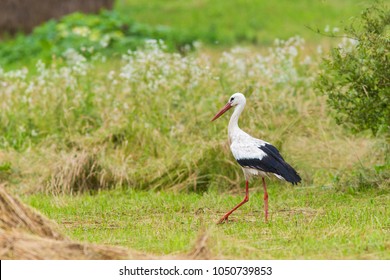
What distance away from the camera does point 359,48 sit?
10656 millimetres

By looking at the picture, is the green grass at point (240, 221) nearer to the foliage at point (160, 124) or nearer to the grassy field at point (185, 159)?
the grassy field at point (185, 159)

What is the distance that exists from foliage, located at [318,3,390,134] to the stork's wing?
4.79 feet

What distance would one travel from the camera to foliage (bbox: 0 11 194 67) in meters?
21.1

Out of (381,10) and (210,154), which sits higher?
(381,10)

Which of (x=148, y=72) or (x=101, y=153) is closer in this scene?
(x=101, y=153)

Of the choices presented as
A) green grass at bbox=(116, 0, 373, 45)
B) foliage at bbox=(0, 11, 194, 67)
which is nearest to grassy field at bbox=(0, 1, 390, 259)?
foliage at bbox=(0, 11, 194, 67)

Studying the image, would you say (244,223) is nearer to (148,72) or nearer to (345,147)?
(345,147)

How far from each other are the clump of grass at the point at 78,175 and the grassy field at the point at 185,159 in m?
0.01

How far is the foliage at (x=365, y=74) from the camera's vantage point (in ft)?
34.8

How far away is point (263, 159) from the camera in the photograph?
9.80 metres

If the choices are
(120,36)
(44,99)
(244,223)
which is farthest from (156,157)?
(120,36)

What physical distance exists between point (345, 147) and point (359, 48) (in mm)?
2226

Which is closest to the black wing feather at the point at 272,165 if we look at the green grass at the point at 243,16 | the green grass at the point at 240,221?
the green grass at the point at 240,221

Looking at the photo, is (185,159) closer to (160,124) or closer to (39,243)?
(160,124)
